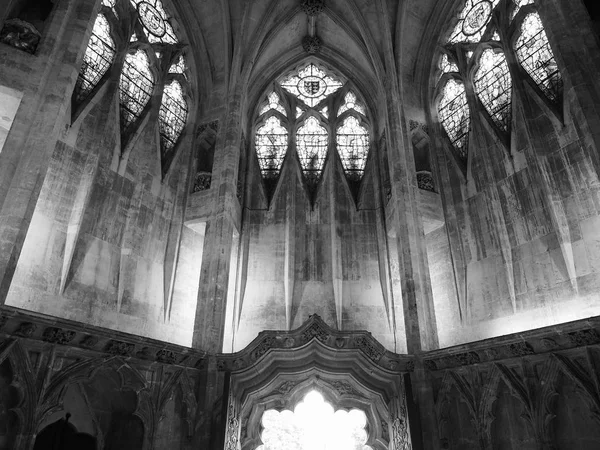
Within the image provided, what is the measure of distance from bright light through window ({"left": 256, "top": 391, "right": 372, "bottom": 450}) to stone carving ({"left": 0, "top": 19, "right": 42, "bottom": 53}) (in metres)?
10.1

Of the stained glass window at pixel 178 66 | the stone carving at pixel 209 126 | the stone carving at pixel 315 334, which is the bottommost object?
the stone carving at pixel 315 334

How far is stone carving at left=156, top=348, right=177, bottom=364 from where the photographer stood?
31.0 feet

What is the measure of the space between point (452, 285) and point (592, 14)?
7.62 meters

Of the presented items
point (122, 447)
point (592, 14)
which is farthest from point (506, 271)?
point (122, 447)

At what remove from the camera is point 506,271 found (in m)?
12.3

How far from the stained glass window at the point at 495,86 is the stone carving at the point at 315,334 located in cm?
812

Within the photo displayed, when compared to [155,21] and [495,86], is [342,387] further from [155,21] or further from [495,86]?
[155,21]

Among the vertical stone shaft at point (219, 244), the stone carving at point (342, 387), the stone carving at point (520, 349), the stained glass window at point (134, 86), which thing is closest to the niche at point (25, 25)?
the stained glass window at point (134, 86)

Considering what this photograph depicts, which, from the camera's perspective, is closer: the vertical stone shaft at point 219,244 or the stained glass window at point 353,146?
the vertical stone shaft at point 219,244

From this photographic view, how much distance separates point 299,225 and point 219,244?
4297mm

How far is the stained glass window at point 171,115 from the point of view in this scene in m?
15.0

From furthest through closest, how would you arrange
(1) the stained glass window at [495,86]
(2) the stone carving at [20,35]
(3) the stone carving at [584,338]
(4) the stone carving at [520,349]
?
(1) the stained glass window at [495,86], (2) the stone carving at [20,35], (4) the stone carving at [520,349], (3) the stone carving at [584,338]

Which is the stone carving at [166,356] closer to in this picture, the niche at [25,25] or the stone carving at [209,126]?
the niche at [25,25]

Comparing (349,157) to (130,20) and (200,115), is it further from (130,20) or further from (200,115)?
(130,20)
